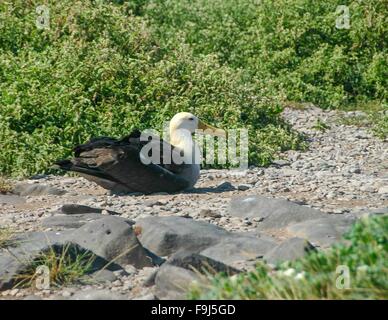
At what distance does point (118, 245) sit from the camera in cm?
927

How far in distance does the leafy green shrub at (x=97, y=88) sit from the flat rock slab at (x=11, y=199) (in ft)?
3.07

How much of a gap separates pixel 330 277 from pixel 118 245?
283 centimetres

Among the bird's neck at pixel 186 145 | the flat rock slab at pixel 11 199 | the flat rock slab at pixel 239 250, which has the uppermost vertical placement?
the bird's neck at pixel 186 145

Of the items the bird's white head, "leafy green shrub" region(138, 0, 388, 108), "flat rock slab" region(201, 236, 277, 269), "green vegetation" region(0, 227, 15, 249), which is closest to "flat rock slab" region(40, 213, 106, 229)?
"green vegetation" region(0, 227, 15, 249)

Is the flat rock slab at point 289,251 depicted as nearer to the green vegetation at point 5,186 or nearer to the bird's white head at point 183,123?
the bird's white head at point 183,123

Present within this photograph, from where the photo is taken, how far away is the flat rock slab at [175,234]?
952 cm

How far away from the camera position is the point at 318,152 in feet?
50.4

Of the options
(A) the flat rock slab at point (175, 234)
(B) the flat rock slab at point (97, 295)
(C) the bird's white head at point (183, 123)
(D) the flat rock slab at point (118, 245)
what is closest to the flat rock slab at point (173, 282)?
(B) the flat rock slab at point (97, 295)

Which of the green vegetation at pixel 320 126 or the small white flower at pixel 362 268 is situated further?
the green vegetation at pixel 320 126

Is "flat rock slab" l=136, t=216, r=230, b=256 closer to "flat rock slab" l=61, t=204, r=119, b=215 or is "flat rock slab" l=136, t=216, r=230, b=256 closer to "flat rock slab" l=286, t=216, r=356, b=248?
"flat rock slab" l=286, t=216, r=356, b=248

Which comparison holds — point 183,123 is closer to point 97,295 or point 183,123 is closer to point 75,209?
point 75,209

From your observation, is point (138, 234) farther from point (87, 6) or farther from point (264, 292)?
point (87, 6)
